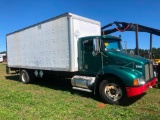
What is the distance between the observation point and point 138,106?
7125 mm

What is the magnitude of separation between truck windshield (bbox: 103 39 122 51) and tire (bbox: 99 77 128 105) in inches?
54.9

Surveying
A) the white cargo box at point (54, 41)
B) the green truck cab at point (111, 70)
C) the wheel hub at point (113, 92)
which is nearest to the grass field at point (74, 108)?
the wheel hub at point (113, 92)

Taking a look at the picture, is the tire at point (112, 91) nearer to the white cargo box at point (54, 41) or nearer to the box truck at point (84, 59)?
the box truck at point (84, 59)

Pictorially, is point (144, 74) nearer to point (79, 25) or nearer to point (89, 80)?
point (89, 80)

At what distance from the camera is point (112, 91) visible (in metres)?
7.63

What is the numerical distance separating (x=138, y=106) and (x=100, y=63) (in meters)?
2.25

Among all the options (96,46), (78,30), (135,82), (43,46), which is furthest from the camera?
(43,46)

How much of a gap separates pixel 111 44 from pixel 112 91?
2080mm

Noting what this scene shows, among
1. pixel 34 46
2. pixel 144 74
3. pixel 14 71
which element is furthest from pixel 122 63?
pixel 14 71

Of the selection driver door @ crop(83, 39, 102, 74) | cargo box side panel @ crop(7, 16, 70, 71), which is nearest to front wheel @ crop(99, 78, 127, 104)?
driver door @ crop(83, 39, 102, 74)

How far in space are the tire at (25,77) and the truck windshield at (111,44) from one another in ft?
20.6

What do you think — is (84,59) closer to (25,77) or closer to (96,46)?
(96,46)

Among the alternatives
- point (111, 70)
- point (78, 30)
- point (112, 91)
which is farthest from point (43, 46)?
point (112, 91)

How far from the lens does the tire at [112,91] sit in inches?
288
